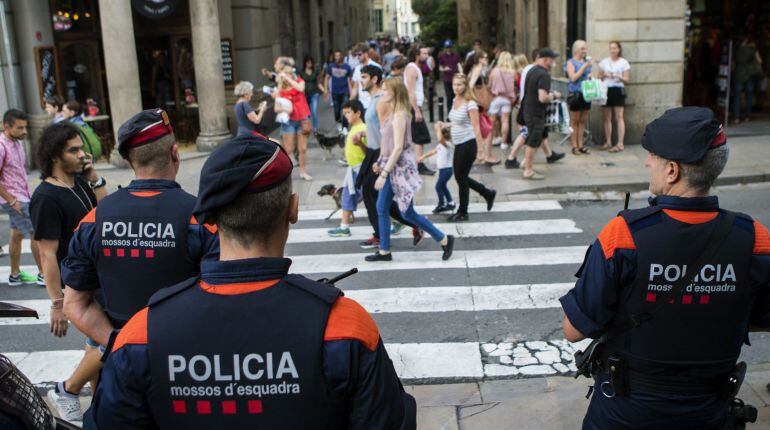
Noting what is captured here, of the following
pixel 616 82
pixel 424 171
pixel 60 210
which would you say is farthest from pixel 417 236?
pixel 616 82

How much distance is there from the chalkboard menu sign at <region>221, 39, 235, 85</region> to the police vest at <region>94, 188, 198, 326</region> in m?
14.6

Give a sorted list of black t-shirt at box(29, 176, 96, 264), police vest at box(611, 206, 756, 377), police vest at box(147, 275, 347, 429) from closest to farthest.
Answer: police vest at box(147, 275, 347, 429) → police vest at box(611, 206, 756, 377) → black t-shirt at box(29, 176, 96, 264)

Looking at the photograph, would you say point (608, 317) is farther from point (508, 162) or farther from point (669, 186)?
point (508, 162)

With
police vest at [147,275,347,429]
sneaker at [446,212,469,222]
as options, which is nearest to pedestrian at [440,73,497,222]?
sneaker at [446,212,469,222]

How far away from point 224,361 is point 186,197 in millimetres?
1827

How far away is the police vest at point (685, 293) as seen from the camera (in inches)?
122

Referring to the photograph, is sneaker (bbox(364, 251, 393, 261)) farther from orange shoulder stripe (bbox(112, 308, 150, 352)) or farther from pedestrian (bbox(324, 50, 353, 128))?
pedestrian (bbox(324, 50, 353, 128))

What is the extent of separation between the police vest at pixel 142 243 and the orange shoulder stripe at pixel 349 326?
1.69m

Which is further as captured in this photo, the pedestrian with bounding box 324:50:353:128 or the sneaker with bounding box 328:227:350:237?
the pedestrian with bounding box 324:50:353:128

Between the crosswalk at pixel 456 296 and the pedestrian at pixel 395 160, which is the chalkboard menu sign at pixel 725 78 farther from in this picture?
the pedestrian at pixel 395 160

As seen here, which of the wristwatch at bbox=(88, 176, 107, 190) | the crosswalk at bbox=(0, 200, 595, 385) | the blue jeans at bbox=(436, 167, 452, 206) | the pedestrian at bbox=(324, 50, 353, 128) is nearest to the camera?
the wristwatch at bbox=(88, 176, 107, 190)

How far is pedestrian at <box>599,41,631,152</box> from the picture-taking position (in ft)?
46.8

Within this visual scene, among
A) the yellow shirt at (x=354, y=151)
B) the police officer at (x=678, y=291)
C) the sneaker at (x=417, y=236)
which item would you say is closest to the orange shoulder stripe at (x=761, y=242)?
the police officer at (x=678, y=291)

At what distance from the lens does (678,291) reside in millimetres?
3115
